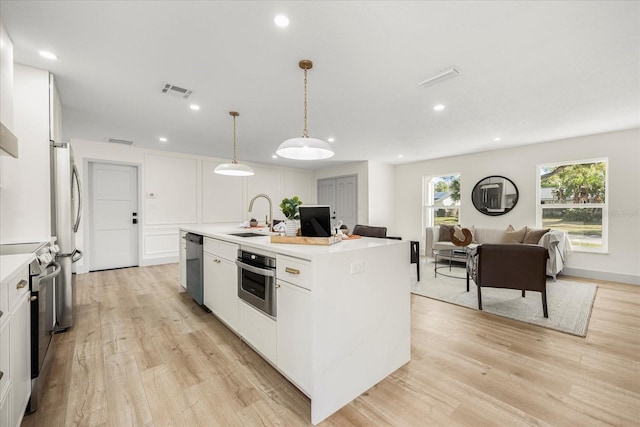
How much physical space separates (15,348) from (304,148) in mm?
2176

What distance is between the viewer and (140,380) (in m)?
1.85

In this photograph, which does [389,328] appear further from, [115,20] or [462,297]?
[115,20]

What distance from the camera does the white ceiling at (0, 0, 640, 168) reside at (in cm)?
174

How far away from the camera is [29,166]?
2.38 m

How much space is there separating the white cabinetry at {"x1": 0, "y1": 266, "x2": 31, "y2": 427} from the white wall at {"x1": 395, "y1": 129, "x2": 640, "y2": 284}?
6712mm

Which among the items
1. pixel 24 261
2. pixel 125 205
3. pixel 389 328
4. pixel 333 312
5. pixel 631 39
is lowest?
pixel 389 328

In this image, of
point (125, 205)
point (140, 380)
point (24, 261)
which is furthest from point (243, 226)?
point (125, 205)

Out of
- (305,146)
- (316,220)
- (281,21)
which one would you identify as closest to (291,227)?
(316,220)

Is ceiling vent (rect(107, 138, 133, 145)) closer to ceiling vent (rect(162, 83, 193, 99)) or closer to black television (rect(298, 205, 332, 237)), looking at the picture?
ceiling vent (rect(162, 83, 193, 99))

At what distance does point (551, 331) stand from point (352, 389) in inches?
87.2

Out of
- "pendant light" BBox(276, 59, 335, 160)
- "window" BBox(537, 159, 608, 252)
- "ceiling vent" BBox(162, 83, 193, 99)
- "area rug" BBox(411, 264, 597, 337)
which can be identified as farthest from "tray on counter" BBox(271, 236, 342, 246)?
"window" BBox(537, 159, 608, 252)

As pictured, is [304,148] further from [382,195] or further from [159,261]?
[382,195]

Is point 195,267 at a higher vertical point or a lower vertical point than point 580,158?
lower

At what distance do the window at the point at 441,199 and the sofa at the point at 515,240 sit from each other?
0.89 m
